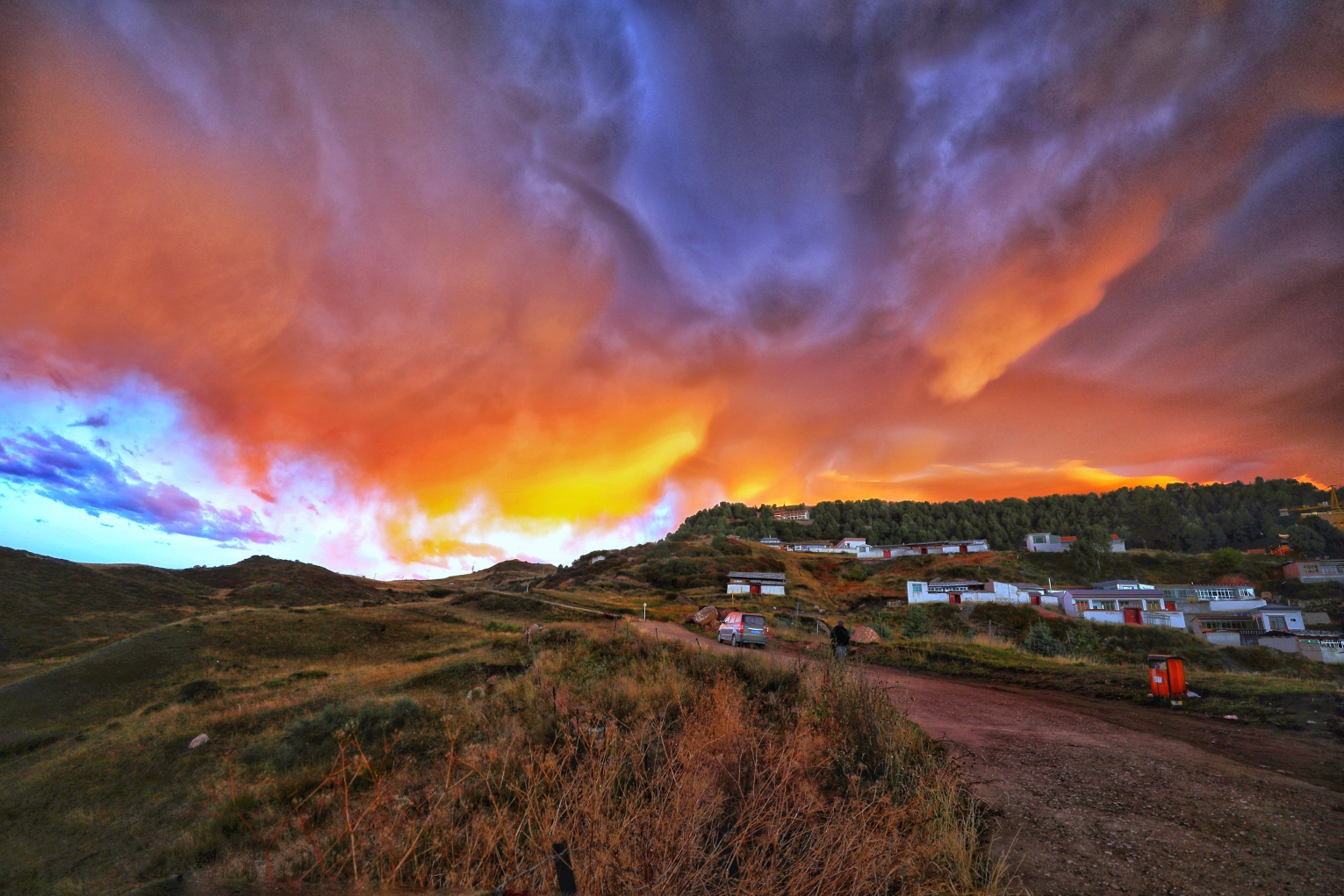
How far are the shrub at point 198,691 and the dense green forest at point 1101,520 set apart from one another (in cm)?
11085

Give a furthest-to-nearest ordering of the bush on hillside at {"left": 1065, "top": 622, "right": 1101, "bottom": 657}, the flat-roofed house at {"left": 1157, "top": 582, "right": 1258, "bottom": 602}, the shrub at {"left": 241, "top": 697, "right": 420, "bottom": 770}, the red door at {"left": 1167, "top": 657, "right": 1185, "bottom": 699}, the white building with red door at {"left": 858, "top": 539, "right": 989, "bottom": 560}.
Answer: the white building with red door at {"left": 858, "top": 539, "right": 989, "bottom": 560}, the flat-roofed house at {"left": 1157, "top": 582, "right": 1258, "bottom": 602}, the bush on hillside at {"left": 1065, "top": 622, "right": 1101, "bottom": 657}, the red door at {"left": 1167, "top": 657, "right": 1185, "bottom": 699}, the shrub at {"left": 241, "top": 697, "right": 420, "bottom": 770}

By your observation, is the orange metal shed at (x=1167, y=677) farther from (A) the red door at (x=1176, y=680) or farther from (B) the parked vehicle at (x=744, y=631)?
(B) the parked vehicle at (x=744, y=631)

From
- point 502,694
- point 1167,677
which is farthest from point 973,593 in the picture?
point 502,694

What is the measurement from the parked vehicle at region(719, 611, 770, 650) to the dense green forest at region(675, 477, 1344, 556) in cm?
10277

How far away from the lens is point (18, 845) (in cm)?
965

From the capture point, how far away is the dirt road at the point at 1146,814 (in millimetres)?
4891

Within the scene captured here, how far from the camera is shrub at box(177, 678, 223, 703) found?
19766 mm

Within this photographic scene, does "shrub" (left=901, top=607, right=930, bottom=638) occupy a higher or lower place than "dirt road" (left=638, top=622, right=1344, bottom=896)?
lower

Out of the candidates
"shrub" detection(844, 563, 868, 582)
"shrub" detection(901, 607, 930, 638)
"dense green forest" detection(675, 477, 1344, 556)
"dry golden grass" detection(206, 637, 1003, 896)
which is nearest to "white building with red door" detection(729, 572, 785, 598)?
"shrub" detection(901, 607, 930, 638)

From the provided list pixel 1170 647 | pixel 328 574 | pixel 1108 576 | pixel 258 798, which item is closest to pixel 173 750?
pixel 258 798

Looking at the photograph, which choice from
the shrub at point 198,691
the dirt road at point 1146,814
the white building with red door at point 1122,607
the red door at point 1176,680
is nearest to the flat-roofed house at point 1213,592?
the white building with red door at point 1122,607

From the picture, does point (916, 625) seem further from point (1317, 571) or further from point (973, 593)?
point (1317, 571)

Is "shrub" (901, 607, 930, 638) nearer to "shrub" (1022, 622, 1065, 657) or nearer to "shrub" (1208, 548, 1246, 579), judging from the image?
"shrub" (1022, 622, 1065, 657)

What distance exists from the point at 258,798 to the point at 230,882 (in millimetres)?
10579
